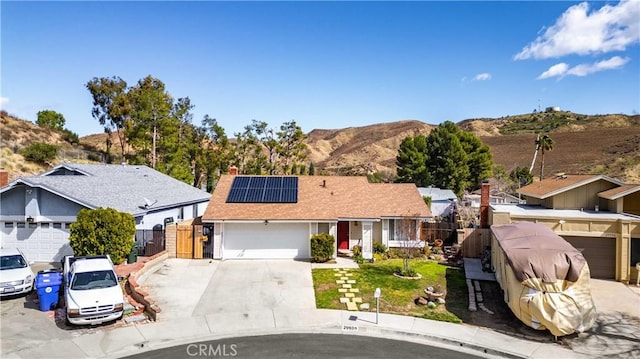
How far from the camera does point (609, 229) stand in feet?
67.4

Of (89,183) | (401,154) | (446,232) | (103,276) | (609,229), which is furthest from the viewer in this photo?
(401,154)

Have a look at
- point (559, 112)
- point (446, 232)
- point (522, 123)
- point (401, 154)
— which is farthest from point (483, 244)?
point (559, 112)

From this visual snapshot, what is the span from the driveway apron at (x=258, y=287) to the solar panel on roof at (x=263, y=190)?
3.87 meters

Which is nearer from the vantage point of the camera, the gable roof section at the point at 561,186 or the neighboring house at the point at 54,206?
the neighboring house at the point at 54,206

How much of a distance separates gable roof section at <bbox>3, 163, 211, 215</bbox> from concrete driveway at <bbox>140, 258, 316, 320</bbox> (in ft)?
15.6

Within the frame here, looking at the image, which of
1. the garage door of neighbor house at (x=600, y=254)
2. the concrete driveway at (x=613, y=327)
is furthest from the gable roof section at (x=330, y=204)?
the concrete driveway at (x=613, y=327)

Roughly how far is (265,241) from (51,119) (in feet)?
210

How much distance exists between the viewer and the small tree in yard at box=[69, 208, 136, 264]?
63.8ft

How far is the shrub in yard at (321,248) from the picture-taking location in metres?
22.6

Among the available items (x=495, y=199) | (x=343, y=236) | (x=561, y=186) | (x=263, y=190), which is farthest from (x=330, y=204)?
(x=495, y=199)

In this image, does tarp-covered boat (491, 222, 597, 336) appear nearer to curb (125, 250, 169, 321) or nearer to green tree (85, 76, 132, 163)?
curb (125, 250, 169, 321)

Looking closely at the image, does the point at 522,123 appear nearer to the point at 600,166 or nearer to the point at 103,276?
the point at 600,166

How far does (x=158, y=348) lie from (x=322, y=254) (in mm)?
11312

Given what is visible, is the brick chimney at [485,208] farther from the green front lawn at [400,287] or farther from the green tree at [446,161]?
the green tree at [446,161]
